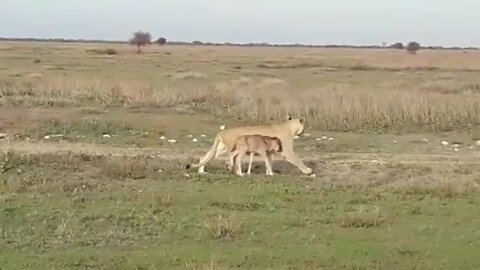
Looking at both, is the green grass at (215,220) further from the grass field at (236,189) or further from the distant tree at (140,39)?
the distant tree at (140,39)

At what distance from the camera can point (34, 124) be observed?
19516mm

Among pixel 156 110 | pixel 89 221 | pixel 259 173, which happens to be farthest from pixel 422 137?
pixel 89 221

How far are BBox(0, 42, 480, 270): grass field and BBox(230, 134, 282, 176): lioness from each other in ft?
1.08

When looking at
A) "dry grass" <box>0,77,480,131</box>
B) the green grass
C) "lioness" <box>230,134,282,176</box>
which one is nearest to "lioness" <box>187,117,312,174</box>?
"lioness" <box>230,134,282,176</box>

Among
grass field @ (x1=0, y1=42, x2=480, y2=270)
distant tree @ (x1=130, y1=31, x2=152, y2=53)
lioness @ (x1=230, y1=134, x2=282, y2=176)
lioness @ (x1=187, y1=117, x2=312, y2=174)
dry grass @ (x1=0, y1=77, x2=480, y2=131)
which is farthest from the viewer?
distant tree @ (x1=130, y1=31, x2=152, y2=53)

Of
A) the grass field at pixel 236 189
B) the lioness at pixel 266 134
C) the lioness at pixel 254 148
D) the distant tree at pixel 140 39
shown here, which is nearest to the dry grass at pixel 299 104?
the grass field at pixel 236 189

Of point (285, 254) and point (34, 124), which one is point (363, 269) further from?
point (34, 124)

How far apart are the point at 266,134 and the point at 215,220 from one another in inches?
186

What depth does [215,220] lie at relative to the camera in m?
10.0

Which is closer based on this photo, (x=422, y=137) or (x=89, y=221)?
(x=89, y=221)

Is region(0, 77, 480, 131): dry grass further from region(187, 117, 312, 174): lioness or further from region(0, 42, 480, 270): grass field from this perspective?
region(187, 117, 312, 174): lioness

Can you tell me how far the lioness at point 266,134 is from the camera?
46.4ft

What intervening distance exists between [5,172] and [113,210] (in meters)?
3.33

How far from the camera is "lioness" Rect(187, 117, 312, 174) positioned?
1416 cm
